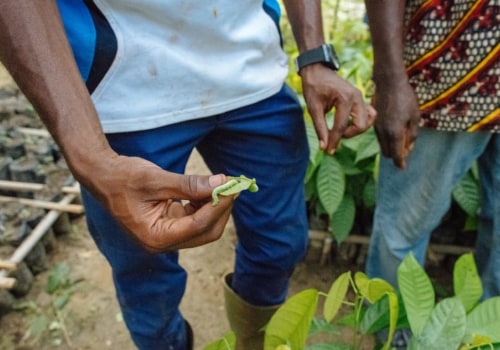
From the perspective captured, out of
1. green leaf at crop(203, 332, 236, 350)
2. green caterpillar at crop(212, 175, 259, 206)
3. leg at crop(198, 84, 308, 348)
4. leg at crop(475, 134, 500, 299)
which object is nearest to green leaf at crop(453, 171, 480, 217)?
leg at crop(475, 134, 500, 299)

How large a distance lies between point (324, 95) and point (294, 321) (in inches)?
19.2

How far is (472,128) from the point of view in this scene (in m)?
1.29

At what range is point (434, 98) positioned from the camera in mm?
1325

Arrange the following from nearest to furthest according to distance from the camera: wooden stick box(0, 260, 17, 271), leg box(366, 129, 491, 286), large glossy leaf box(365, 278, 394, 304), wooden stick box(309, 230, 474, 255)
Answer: large glossy leaf box(365, 278, 394, 304) < leg box(366, 129, 491, 286) < wooden stick box(0, 260, 17, 271) < wooden stick box(309, 230, 474, 255)

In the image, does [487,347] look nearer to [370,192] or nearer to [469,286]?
[469,286]

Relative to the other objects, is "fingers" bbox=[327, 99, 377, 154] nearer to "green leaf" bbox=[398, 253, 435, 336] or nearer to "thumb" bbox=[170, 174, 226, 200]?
"green leaf" bbox=[398, 253, 435, 336]

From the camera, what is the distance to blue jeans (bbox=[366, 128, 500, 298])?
1.38 metres

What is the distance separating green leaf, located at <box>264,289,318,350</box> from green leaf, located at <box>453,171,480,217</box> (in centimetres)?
100

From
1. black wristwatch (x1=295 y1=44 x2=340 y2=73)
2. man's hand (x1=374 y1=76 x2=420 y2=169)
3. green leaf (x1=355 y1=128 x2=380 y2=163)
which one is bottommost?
green leaf (x1=355 y1=128 x2=380 y2=163)

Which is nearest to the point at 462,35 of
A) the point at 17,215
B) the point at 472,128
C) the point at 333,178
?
the point at 472,128

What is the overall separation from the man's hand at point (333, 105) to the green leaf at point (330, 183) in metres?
0.61

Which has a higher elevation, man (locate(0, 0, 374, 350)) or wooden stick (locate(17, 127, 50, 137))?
man (locate(0, 0, 374, 350))

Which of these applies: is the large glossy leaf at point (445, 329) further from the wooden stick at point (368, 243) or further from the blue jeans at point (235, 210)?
the wooden stick at point (368, 243)

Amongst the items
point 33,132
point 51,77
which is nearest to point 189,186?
point 51,77
